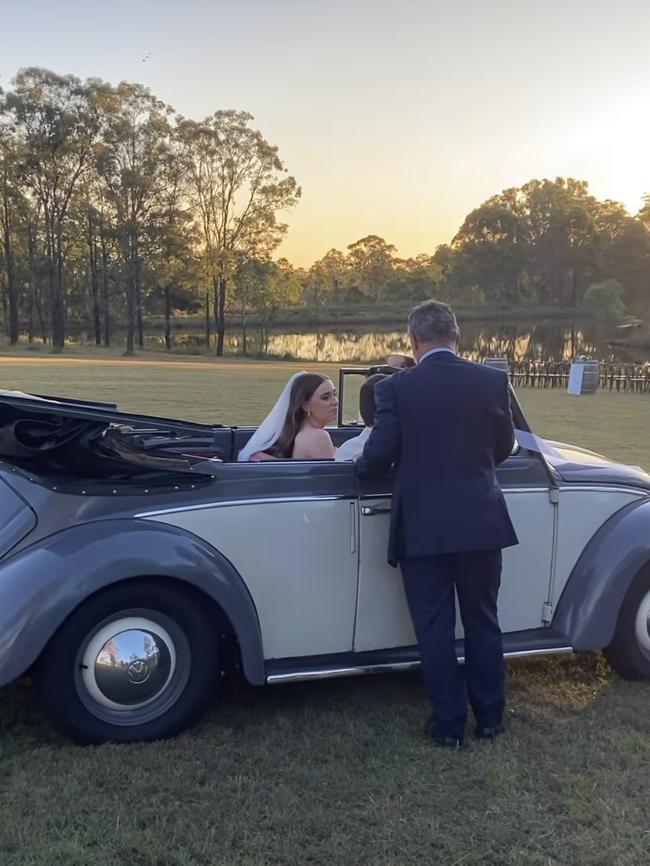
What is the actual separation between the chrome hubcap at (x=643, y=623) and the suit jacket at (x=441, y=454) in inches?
44.3

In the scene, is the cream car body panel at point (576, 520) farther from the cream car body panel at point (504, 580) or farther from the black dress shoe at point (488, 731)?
the black dress shoe at point (488, 731)

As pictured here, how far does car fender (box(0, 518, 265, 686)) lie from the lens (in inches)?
115

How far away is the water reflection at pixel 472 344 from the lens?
4570 centimetres

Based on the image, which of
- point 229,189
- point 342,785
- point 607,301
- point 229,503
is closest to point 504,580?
point 342,785

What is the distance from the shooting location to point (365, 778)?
2.96m

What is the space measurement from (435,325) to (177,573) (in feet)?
4.72

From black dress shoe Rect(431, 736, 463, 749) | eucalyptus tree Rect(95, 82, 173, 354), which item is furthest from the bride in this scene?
eucalyptus tree Rect(95, 82, 173, 354)

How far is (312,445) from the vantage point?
12.6ft

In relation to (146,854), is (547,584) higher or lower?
higher

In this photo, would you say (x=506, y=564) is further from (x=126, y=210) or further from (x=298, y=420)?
(x=126, y=210)

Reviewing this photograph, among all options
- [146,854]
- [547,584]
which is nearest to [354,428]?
[547,584]

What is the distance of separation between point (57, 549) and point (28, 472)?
0.36 m

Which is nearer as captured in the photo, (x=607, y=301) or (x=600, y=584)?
(x=600, y=584)

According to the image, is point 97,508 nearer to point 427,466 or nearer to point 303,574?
point 303,574
